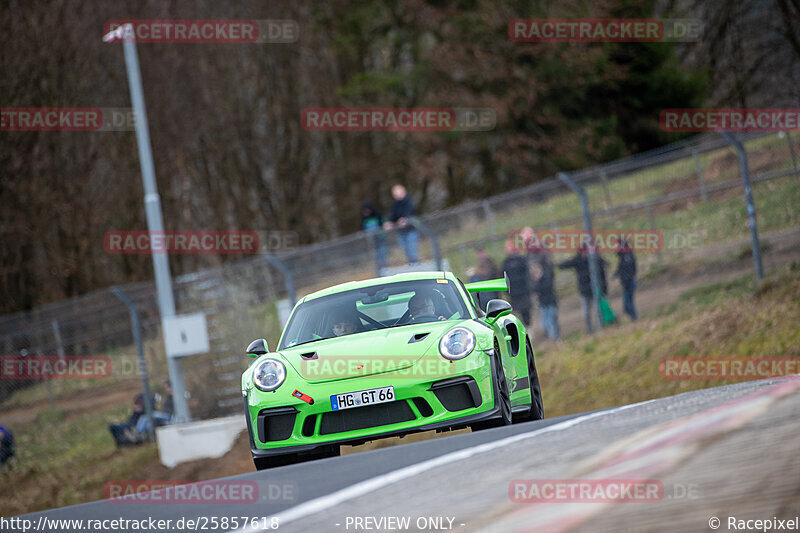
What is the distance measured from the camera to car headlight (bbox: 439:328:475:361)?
24.9 ft

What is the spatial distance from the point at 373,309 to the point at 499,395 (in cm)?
179

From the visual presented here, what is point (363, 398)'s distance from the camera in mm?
7410

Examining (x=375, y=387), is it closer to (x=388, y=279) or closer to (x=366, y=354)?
(x=366, y=354)

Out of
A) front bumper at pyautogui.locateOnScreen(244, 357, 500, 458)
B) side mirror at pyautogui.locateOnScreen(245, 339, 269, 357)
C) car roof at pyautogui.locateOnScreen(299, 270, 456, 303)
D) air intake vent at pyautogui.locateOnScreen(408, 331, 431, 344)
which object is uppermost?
car roof at pyautogui.locateOnScreen(299, 270, 456, 303)

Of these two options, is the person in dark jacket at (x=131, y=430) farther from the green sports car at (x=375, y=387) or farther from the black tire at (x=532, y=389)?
the green sports car at (x=375, y=387)

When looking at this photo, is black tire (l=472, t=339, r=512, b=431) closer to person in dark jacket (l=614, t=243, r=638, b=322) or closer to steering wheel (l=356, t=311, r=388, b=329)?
steering wheel (l=356, t=311, r=388, b=329)

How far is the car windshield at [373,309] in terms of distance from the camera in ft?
28.0

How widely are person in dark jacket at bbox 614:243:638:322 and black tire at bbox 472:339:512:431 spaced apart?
33.3ft

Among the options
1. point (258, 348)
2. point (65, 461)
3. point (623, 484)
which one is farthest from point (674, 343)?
point (623, 484)

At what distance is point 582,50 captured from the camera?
1426 inches

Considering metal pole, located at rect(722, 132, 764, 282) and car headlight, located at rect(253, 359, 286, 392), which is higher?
metal pole, located at rect(722, 132, 764, 282)

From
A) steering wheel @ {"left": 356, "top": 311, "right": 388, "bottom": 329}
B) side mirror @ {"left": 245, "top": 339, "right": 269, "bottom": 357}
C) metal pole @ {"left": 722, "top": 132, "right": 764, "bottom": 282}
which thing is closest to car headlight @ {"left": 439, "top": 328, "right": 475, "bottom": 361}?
steering wheel @ {"left": 356, "top": 311, "right": 388, "bottom": 329}

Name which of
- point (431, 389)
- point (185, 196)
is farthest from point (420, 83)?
point (431, 389)

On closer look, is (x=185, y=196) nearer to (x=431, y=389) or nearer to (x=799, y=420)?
(x=431, y=389)
